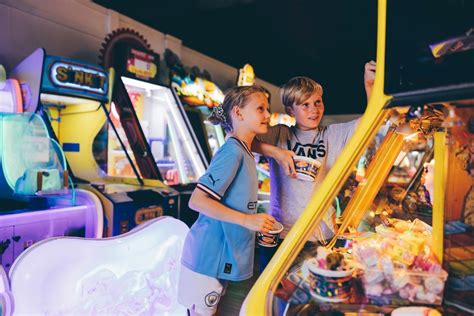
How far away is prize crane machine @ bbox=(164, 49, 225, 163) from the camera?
469 centimetres

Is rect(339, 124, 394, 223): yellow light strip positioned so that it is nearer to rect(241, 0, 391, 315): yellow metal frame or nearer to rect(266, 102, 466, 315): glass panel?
rect(266, 102, 466, 315): glass panel

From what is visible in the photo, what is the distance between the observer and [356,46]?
6117 millimetres

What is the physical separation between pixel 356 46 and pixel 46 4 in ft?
16.0

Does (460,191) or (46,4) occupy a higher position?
(46,4)

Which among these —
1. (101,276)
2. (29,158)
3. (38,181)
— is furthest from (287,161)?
(29,158)

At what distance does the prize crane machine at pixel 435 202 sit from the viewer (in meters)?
0.85

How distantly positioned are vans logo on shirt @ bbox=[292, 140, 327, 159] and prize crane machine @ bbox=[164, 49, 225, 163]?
3087mm

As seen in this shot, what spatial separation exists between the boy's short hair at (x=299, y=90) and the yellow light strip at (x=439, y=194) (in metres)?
0.55

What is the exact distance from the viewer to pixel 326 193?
3.10 feet

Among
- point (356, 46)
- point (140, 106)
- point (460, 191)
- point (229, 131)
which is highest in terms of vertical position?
point (356, 46)

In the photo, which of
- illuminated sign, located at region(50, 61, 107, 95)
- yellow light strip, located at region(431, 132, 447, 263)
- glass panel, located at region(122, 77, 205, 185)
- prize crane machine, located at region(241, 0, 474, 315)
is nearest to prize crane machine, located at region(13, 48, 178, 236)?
illuminated sign, located at region(50, 61, 107, 95)

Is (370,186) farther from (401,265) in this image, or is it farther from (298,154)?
(401,265)

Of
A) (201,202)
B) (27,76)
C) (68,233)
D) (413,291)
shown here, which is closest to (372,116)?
(413,291)

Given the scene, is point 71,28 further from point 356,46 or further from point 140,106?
point 356,46
